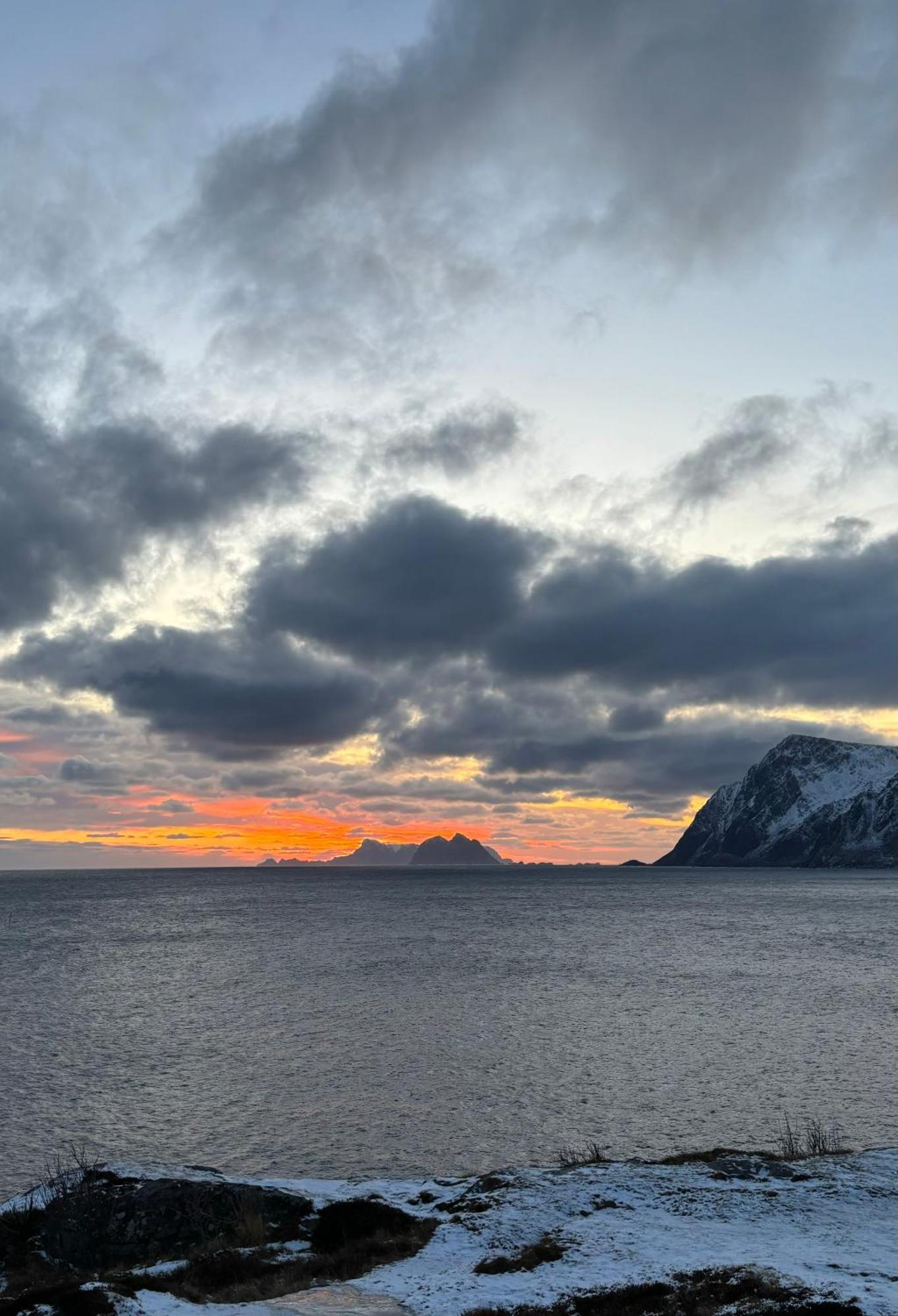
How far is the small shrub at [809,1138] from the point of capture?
2910cm

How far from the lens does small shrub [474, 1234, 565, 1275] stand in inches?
744

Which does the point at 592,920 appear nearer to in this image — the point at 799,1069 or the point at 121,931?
the point at 121,931

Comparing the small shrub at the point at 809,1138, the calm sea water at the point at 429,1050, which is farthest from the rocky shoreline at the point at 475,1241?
the calm sea water at the point at 429,1050

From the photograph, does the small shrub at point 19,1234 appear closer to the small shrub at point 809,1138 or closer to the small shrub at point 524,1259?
the small shrub at point 524,1259

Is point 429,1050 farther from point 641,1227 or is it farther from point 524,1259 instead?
point 524,1259

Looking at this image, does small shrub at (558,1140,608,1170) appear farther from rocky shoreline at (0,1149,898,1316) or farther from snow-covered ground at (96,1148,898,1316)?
snow-covered ground at (96,1148,898,1316)

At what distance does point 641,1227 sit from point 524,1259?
9.97 feet

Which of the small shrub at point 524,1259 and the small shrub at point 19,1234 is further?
the small shrub at point 19,1234

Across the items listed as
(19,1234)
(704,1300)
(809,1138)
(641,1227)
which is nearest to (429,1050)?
(809,1138)

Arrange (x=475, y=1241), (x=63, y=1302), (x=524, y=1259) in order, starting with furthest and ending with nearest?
1. (x=475, y=1241)
2. (x=524, y=1259)
3. (x=63, y=1302)

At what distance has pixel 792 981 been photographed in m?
76.2

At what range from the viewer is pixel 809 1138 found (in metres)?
33.1

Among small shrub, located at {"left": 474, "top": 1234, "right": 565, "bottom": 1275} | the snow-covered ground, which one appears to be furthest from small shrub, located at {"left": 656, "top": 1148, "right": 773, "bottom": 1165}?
small shrub, located at {"left": 474, "top": 1234, "right": 565, "bottom": 1275}

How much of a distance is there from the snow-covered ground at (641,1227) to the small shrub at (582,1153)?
347 cm
